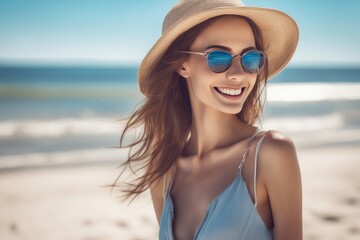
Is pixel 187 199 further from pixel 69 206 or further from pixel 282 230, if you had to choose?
pixel 69 206

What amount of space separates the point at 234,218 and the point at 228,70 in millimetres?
710

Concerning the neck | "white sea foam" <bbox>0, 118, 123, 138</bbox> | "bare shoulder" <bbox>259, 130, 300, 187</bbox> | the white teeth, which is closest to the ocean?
"white sea foam" <bbox>0, 118, 123, 138</bbox>

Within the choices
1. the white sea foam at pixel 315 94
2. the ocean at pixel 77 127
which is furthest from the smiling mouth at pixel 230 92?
the white sea foam at pixel 315 94

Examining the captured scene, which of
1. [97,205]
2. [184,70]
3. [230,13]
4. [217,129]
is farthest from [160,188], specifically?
[97,205]

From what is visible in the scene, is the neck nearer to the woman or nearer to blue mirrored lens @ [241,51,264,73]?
the woman

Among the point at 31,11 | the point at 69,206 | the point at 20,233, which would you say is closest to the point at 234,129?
the point at 20,233

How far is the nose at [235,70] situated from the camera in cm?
275

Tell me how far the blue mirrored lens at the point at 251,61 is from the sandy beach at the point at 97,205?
3104 millimetres

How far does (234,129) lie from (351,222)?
10.9 feet

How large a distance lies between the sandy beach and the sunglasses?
3121mm

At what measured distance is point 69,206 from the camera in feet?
22.5

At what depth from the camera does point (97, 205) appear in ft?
22.4

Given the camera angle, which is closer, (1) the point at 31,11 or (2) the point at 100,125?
(2) the point at 100,125

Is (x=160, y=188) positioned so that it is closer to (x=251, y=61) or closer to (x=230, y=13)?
(x=251, y=61)
